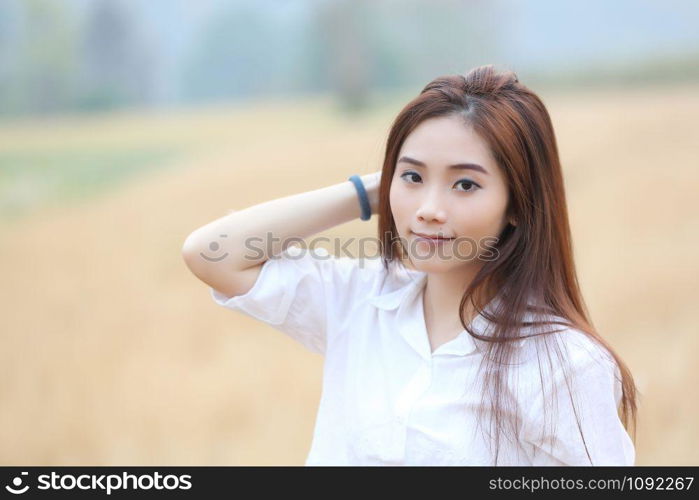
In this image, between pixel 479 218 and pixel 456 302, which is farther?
pixel 456 302

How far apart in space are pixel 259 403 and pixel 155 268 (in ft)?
3.87

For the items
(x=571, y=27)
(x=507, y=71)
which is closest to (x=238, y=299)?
(x=507, y=71)

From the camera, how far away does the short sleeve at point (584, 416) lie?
111 cm

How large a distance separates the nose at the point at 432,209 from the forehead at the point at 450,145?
0.16 feet

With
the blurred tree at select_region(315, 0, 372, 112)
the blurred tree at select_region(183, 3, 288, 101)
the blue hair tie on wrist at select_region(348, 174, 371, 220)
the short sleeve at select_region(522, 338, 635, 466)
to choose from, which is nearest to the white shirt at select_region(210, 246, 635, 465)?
the short sleeve at select_region(522, 338, 635, 466)

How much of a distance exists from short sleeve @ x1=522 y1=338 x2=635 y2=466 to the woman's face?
0.24m

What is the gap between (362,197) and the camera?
4.48 feet

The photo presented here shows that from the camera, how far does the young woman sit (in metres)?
1.14

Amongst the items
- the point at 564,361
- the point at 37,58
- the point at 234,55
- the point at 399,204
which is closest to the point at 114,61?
the point at 37,58

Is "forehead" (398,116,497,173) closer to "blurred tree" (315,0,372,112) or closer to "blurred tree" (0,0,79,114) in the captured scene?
"blurred tree" (0,0,79,114)

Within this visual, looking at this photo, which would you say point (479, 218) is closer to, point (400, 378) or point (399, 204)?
point (399, 204)

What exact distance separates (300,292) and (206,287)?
252 cm

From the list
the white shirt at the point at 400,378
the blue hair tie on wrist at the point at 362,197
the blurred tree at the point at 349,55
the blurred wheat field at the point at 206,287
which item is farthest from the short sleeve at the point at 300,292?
the blurred tree at the point at 349,55

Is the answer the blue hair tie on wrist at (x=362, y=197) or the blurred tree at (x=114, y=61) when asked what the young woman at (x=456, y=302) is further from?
the blurred tree at (x=114, y=61)
